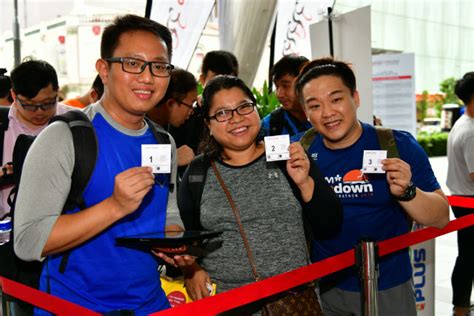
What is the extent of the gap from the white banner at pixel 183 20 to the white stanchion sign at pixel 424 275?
10.4 ft

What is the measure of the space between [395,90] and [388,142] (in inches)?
202

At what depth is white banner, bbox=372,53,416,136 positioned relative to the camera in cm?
746

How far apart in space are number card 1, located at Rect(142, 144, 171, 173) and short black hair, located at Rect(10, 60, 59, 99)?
6.14 feet

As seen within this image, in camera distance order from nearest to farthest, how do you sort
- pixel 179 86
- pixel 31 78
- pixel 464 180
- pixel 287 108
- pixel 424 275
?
pixel 31 78 → pixel 179 86 → pixel 287 108 → pixel 424 275 → pixel 464 180

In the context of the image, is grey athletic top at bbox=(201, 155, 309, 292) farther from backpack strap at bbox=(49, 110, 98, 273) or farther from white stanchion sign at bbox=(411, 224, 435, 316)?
white stanchion sign at bbox=(411, 224, 435, 316)

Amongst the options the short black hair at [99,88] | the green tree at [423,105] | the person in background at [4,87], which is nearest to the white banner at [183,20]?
the person in background at [4,87]

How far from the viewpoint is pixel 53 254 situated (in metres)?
1.91

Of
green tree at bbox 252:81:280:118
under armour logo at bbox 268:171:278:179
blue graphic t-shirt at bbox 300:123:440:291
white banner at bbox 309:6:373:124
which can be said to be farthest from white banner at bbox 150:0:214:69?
under armour logo at bbox 268:171:278:179

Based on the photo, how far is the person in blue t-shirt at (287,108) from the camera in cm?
407

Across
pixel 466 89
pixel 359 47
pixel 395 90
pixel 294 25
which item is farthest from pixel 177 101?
pixel 395 90

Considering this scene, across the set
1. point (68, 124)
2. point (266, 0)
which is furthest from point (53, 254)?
point (266, 0)

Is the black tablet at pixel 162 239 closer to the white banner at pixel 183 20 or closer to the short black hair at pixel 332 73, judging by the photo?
the short black hair at pixel 332 73

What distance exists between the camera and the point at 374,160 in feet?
7.98

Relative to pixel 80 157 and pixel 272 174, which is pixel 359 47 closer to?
pixel 272 174
